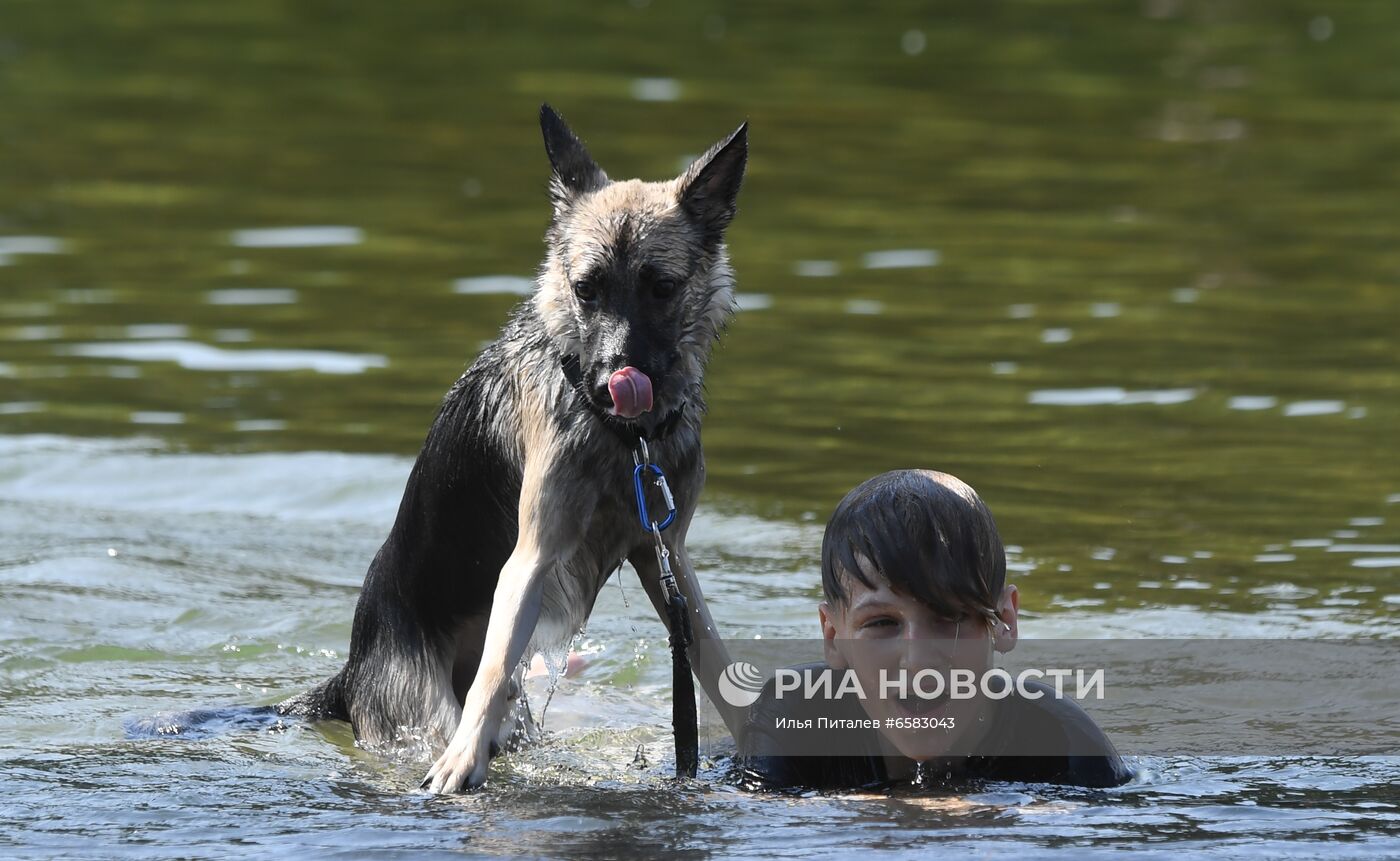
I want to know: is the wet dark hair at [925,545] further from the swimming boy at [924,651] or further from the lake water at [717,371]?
the lake water at [717,371]

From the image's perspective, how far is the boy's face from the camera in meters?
5.02

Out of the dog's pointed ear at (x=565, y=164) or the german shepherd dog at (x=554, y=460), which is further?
the dog's pointed ear at (x=565, y=164)

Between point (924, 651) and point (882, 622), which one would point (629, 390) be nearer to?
point (882, 622)

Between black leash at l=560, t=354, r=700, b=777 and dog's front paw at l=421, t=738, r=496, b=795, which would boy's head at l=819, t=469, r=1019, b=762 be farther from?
dog's front paw at l=421, t=738, r=496, b=795

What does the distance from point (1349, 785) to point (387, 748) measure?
2859mm

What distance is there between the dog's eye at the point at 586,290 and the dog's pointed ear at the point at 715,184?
0.38 m

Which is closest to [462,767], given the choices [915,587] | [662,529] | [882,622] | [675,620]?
[675,620]

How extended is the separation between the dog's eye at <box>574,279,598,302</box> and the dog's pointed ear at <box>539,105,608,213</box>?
1.33 ft

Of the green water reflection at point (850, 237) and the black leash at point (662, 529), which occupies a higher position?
the green water reflection at point (850, 237)

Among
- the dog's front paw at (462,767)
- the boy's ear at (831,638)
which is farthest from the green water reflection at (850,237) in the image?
the dog's front paw at (462,767)

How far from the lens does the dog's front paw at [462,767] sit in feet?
18.1

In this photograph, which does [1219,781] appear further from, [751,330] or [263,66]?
[263,66]

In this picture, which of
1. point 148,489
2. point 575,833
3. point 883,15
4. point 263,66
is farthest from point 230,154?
point 575,833

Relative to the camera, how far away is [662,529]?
225 inches
